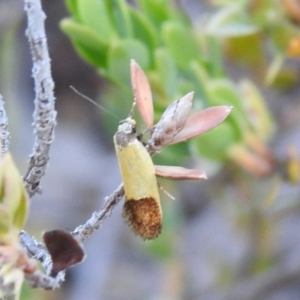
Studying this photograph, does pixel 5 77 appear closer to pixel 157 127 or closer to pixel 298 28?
pixel 298 28

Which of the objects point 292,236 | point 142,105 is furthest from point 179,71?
point 292,236

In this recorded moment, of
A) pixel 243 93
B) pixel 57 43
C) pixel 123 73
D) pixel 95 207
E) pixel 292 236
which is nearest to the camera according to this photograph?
pixel 123 73

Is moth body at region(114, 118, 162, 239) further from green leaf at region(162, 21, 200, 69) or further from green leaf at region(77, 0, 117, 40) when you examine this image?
green leaf at region(162, 21, 200, 69)

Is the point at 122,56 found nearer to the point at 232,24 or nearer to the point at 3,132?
the point at 232,24

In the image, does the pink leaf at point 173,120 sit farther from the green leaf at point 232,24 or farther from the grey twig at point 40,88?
the green leaf at point 232,24

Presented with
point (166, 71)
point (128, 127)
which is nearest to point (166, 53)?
point (166, 71)

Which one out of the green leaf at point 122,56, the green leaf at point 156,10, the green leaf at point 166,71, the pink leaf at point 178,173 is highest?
the green leaf at point 156,10

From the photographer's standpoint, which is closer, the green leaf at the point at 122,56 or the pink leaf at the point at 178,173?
the pink leaf at the point at 178,173

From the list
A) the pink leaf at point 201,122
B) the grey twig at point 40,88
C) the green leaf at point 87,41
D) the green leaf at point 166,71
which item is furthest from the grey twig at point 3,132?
the green leaf at point 166,71
